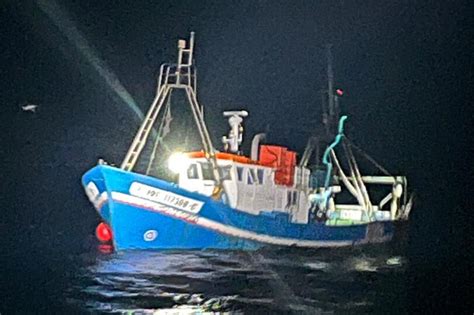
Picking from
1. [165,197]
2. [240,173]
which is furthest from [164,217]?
[240,173]

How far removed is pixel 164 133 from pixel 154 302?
4.11ft

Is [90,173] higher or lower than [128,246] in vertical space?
higher

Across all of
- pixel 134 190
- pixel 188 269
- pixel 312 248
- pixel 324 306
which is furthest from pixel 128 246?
pixel 324 306

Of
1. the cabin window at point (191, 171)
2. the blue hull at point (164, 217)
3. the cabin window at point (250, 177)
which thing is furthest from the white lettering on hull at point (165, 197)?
the cabin window at point (250, 177)

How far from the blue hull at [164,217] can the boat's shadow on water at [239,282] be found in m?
0.06

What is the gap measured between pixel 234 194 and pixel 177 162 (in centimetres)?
26

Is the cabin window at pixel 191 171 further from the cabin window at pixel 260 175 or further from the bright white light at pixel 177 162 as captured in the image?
the cabin window at pixel 260 175

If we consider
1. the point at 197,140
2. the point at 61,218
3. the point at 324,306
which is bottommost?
the point at 324,306

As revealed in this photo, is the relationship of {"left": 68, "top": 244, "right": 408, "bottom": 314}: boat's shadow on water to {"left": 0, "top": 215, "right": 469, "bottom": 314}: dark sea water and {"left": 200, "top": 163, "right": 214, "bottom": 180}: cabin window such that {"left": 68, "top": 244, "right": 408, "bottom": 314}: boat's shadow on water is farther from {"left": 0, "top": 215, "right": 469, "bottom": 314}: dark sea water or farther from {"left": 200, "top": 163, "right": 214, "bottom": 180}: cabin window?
{"left": 200, "top": 163, "right": 214, "bottom": 180}: cabin window

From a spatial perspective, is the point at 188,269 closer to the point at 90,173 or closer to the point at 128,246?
the point at 128,246

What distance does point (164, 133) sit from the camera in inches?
145

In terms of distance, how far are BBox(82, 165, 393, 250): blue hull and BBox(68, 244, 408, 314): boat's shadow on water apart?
6cm

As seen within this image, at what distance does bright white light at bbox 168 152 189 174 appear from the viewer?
3.69 m

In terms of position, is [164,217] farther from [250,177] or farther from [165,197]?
[250,177]
